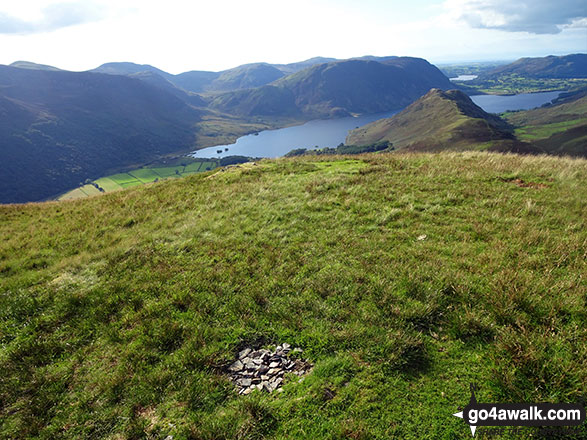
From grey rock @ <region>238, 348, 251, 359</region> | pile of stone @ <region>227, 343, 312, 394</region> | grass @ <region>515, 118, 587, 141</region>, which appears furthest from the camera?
grass @ <region>515, 118, 587, 141</region>

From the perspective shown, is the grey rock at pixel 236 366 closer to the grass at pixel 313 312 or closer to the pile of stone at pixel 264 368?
the pile of stone at pixel 264 368

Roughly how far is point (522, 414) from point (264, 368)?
187 inches

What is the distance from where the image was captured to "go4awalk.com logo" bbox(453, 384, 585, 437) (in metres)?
4.36

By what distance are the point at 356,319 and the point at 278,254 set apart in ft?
13.3

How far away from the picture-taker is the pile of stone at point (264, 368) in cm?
581

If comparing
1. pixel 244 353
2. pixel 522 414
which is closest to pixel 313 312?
pixel 244 353

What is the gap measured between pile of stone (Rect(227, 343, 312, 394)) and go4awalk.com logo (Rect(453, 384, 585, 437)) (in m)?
3.06

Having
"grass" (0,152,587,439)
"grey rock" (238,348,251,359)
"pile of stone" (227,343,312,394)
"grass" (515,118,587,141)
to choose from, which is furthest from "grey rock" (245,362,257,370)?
"grass" (515,118,587,141)

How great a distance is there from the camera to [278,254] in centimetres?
1007

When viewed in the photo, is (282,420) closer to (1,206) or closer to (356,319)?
(356,319)

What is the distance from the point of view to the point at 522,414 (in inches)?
179

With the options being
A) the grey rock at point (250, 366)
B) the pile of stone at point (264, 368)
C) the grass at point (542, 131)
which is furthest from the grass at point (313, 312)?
the grass at point (542, 131)

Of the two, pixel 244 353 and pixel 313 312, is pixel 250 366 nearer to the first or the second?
pixel 244 353

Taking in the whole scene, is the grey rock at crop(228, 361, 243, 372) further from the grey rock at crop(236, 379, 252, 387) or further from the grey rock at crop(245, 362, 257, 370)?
the grey rock at crop(236, 379, 252, 387)
